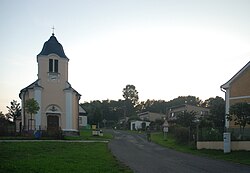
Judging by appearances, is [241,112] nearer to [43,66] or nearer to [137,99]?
[43,66]

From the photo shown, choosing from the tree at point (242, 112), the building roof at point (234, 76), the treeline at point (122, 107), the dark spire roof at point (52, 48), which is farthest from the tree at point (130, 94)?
the tree at point (242, 112)

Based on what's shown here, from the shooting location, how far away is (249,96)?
96.1 ft

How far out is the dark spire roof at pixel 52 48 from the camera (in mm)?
44906

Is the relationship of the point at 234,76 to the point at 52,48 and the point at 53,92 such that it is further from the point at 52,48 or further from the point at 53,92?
the point at 52,48

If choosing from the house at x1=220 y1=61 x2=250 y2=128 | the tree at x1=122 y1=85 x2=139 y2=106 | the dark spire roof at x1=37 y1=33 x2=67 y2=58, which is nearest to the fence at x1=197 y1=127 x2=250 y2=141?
the house at x1=220 y1=61 x2=250 y2=128

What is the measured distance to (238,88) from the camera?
30.6 m

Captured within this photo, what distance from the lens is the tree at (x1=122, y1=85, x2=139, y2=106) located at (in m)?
117

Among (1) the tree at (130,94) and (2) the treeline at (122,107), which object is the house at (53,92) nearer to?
(2) the treeline at (122,107)

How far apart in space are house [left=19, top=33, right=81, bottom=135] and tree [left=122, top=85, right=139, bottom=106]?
71.8 m

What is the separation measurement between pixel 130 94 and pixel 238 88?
287 feet

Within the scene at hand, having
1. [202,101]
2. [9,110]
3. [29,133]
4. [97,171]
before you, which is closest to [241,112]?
[97,171]

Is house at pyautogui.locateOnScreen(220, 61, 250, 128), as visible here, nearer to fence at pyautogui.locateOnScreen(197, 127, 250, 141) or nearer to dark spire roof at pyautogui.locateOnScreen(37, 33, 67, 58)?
fence at pyautogui.locateOnScreen(197, 127, 250, 141)

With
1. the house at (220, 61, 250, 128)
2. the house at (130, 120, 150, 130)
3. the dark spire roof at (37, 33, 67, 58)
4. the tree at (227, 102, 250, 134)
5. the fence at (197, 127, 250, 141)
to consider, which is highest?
the dark spire roof at (37, 33, 67, 58)

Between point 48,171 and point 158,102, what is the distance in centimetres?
11372
